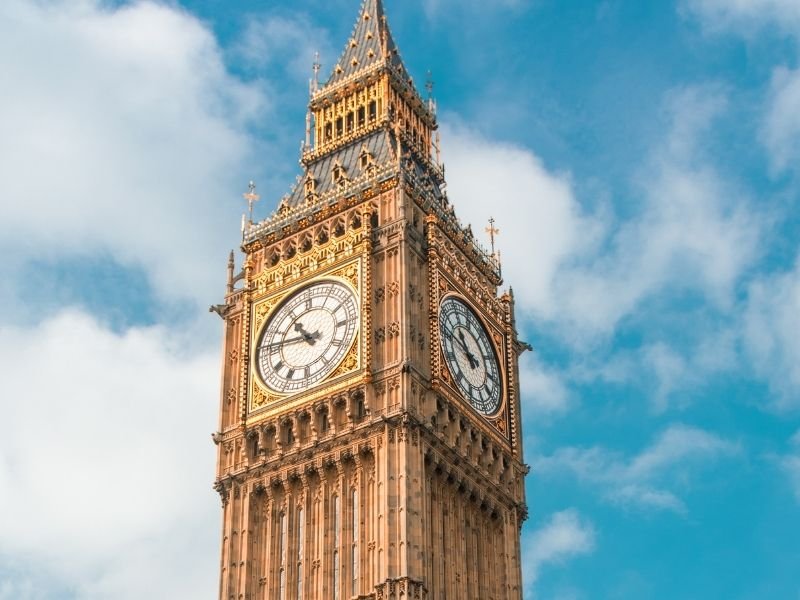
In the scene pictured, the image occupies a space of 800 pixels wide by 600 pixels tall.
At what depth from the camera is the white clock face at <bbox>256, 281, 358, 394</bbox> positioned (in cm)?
7288

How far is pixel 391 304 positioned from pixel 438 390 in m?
4.35

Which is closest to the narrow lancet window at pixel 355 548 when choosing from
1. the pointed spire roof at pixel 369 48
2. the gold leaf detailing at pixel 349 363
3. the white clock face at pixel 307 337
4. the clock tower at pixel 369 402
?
the clock tower at pixel 369 402

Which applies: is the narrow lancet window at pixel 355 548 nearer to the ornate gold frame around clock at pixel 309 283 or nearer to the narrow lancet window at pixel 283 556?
the narrow lancet window at pixel 283 556

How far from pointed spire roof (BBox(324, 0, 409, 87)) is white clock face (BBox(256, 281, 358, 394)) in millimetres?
16792

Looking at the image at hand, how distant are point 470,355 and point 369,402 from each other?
7849mm

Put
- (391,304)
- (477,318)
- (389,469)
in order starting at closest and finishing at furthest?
(389,469)
(391,304)
(477,318)

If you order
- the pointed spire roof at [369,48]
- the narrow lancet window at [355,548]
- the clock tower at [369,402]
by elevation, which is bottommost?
the narrow lancet window at [355,548]

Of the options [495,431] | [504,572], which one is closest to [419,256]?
[495,431]

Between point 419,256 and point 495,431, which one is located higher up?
point 419,256

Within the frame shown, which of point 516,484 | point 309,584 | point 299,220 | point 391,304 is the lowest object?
point 309,584

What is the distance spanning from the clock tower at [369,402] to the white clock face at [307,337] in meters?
0.08

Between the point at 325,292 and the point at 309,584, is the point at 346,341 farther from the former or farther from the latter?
the point at 309,584

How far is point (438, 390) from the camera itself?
71.4m

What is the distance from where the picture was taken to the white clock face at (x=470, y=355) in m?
74.4
